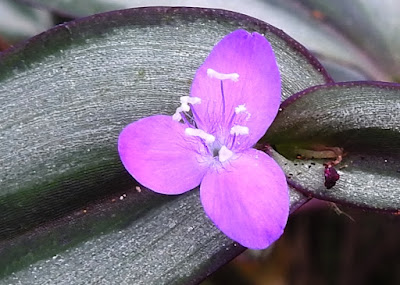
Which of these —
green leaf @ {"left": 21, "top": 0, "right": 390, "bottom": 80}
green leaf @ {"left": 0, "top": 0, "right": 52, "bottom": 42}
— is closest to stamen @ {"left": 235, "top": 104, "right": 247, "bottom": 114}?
green leaf @ {"left": 21, "top": 0, "right": 390, "bottom": 80}

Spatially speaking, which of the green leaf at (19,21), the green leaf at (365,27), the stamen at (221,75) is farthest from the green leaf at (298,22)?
the stamen at (221,75)

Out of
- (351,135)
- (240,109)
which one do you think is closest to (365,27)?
(351,135)

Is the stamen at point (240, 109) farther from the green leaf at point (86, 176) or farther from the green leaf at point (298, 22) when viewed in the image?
the green leaf at point (298, 22)

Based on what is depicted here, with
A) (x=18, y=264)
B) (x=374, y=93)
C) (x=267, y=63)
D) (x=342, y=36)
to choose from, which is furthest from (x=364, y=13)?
(x=18, y=264)

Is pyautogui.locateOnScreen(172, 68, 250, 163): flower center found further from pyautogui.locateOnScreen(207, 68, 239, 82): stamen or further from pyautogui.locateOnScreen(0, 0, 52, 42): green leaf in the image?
pyautogui.locateOnScreen(0, 0, 52, 42): green leaf

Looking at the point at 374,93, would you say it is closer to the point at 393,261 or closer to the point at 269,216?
the point at 269,216

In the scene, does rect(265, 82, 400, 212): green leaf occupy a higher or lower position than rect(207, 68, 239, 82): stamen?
lower

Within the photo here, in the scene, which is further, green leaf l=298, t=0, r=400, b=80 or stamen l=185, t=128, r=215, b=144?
green leaf l=298, t=0, r=400, b=80

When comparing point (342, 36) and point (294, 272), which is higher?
point (342, 36)
